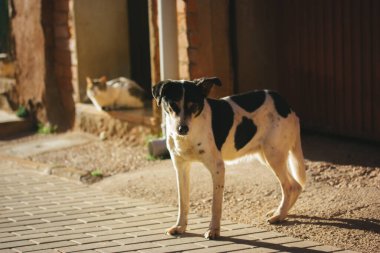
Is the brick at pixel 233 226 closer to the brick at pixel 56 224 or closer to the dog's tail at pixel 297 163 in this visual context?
the dog's tail at pixel 297 163

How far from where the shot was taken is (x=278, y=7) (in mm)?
9625

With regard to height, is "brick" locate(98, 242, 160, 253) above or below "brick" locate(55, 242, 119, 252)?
above

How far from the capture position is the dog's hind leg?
6508mm

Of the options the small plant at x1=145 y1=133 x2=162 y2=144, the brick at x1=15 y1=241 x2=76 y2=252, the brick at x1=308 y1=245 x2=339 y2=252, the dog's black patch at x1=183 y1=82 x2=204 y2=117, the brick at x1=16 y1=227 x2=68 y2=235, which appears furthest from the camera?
the small plant at x1=145 y1=133 x2=162 y2=144

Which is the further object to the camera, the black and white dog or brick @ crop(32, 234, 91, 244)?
brick @ crop(32, 234, 91, 244)

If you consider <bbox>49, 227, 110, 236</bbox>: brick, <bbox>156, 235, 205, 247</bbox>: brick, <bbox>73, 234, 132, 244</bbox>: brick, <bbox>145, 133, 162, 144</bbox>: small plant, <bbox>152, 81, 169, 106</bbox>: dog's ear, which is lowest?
<bbox>49, 227, 110, 236</bbox>: brick

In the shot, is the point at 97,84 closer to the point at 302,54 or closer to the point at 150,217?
the point at 302,54

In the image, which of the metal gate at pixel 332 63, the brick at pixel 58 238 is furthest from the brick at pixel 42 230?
the metal gate at pixel 332 63

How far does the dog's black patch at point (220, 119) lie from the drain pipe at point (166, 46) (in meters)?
3.35

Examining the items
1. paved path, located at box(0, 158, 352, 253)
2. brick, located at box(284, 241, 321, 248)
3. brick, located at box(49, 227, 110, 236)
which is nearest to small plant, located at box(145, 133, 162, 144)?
paved path, located at box(0, 158, 352, 253)

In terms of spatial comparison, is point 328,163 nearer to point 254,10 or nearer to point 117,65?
point 254,10

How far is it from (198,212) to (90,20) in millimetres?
5616

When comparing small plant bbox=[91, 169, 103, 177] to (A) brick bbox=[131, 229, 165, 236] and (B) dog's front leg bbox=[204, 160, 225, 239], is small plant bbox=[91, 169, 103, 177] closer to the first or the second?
(A) brick bbox=[131, 229, 165, 236]

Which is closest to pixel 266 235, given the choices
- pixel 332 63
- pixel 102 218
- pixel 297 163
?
pixel 297 163
